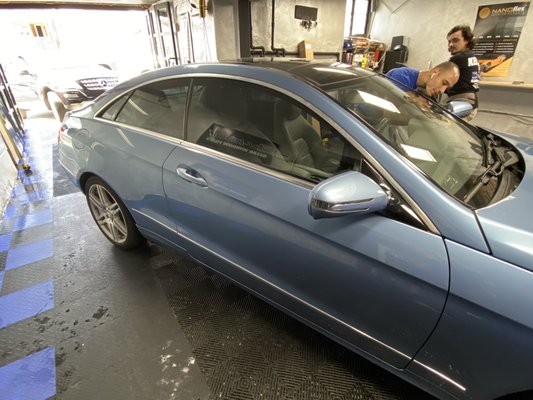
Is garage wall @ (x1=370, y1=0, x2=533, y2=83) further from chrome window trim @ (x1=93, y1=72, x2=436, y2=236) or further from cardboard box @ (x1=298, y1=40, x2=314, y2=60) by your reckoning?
chrome window trim @ (x1=93, y1=72, x2=436, y2=236)

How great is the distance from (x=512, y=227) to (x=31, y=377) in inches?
77.2

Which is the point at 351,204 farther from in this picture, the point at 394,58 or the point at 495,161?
the point at 394,58

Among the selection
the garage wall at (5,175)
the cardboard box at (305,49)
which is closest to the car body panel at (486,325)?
the garage wall at (5,175)

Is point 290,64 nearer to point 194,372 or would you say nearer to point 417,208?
point 417,208

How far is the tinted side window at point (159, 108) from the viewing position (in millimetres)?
1461

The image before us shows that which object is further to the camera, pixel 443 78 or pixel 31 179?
pixel 31 179

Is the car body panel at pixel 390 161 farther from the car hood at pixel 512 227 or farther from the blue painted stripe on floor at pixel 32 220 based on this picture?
the blue painted stripe on floor at pixel 32 220

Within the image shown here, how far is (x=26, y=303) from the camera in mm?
1692

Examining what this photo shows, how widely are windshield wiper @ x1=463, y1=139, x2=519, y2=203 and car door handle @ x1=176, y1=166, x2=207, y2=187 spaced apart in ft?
3.20

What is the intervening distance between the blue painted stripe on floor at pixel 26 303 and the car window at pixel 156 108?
1144 mm

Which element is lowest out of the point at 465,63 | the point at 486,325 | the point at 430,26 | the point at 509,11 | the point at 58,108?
the point at 58,108

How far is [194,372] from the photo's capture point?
1.31 metres

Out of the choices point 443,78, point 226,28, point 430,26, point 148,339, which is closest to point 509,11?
point 430,26

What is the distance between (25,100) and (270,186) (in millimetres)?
9143
